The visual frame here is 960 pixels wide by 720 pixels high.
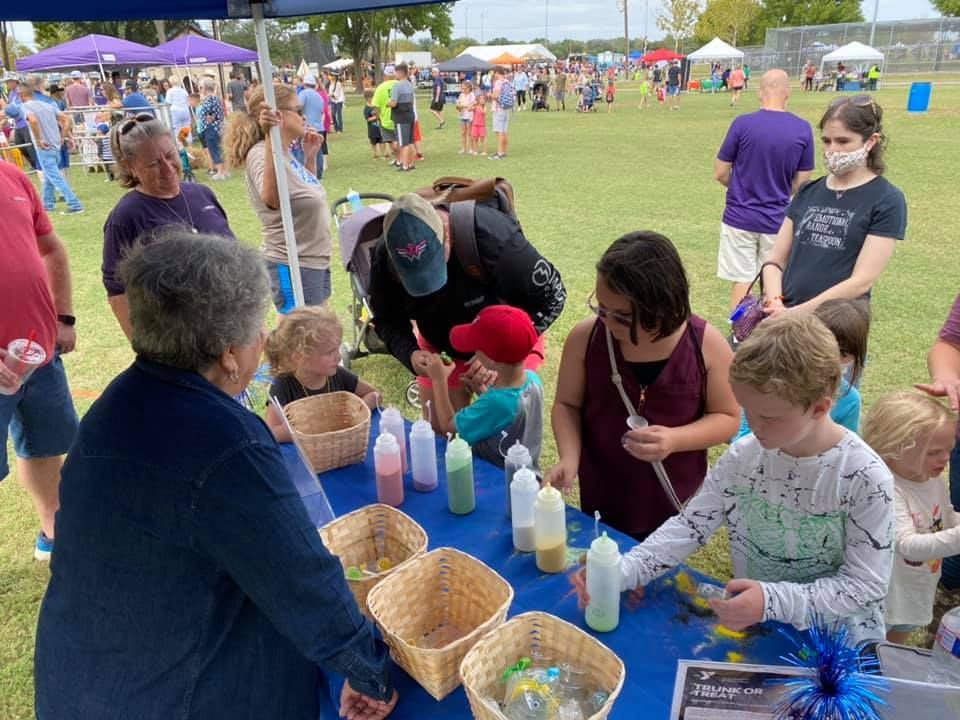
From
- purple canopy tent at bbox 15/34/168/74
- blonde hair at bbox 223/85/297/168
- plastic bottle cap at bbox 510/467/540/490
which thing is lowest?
plastic bottle cap at bbox 510/467/540/490

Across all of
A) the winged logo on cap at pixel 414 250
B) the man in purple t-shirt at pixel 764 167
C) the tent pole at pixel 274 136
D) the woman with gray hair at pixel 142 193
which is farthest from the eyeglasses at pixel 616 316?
the man in purple t-shirt at pixel 764 167

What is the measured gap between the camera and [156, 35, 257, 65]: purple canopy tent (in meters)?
17.8

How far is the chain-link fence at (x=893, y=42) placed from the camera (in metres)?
32.2

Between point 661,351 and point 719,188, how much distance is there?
29.6ft

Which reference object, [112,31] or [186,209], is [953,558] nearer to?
[186,209]

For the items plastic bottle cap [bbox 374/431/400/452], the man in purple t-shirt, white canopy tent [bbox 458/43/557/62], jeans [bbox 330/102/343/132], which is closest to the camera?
plastic bottle cap [bbox 374/431/400/452]

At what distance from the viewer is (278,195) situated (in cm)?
390

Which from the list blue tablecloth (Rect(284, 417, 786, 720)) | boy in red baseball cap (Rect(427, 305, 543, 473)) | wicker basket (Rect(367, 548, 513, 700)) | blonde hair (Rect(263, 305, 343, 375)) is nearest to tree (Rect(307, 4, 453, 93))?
blonde hair (Rect(263, 305, 343, 375))

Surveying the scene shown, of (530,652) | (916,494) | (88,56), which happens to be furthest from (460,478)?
(88,56)

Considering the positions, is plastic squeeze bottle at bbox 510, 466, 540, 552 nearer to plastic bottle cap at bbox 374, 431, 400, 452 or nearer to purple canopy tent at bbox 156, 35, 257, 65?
plastic bottle cap at bbox 374, 431, 400, 452

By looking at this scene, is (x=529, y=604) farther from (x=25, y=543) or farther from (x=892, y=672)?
(x=25, y=543)

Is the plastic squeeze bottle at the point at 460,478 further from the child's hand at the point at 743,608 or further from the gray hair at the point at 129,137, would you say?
the gray hair at the point at 129,137

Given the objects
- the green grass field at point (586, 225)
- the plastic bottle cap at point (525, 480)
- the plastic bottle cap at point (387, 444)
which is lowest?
the green grass field at point (586, 225)

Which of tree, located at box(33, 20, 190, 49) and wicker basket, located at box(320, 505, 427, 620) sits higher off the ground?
tree, located at box(33, 20, 190, 49)
